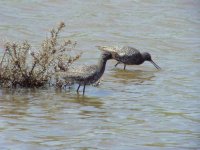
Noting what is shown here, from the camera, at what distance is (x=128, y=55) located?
12.6 meters

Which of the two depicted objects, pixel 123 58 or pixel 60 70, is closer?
pixel 60 70

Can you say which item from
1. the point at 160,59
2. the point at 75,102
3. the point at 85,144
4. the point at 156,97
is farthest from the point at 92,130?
the point at 160,59

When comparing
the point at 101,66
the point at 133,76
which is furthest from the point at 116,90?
the point at 133,76

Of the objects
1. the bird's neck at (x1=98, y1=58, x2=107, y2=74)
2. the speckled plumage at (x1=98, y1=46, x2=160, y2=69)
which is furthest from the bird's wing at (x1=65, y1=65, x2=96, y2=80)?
the speckled plumage at (x1=98, y1=46, x2=160, y2=69)

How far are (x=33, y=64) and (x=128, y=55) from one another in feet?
9.69

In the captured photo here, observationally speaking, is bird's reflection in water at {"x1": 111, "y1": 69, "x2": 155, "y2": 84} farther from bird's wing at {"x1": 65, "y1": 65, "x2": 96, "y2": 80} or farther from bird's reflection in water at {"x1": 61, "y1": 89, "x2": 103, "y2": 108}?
bird's reflection in water at {"x1": 61, "y1": 89, "x2": 103, "y2": 108}

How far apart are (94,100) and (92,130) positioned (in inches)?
73.6

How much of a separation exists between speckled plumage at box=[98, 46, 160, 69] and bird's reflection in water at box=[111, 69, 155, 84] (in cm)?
19

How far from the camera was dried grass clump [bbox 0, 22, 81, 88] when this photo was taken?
9836 millimetres

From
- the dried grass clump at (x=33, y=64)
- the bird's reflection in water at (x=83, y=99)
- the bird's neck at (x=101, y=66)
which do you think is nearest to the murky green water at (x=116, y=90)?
the bird's reflection in water at (x=83, y=99)

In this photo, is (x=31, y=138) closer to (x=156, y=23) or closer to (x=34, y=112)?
(x=34, y=112)

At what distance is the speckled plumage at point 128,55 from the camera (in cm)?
1259

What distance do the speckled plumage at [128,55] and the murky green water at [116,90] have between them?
0.57ft

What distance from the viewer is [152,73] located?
1220 cm
